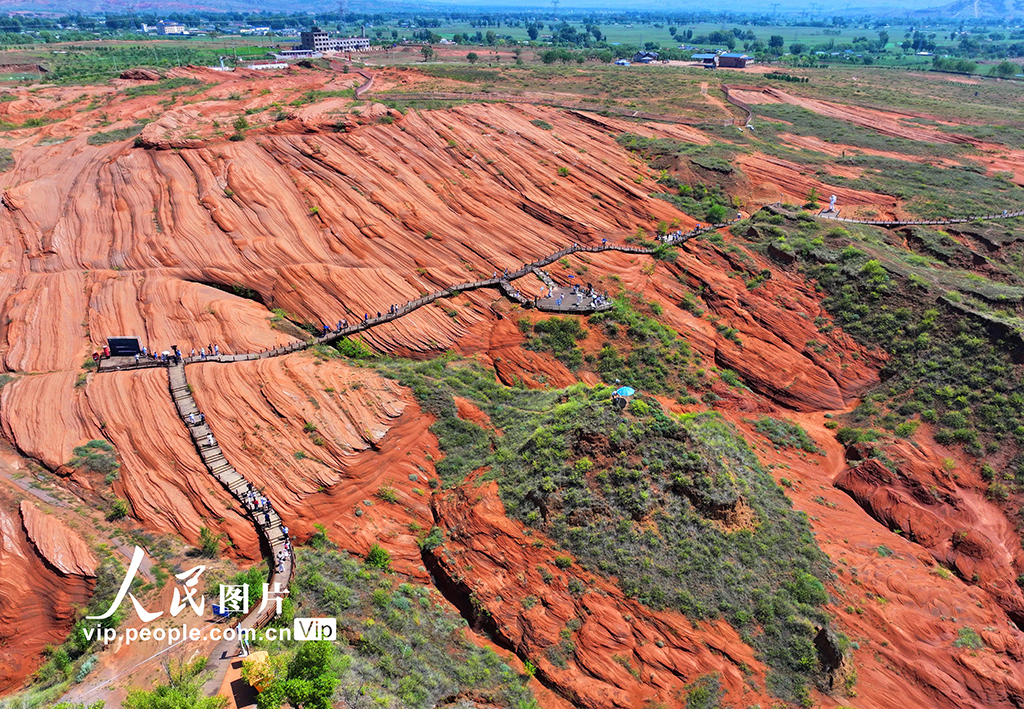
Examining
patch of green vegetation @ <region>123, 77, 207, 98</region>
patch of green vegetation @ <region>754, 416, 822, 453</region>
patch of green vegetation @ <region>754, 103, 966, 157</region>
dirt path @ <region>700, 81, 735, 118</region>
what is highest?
patch of green vegetation @ <region>123, 77, 207, 98</region>

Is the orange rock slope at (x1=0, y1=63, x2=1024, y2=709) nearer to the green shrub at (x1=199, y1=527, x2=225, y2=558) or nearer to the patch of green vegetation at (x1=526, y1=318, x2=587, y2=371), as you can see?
the green shrub at (x1=199, y1=527, x2=225, y2=558)

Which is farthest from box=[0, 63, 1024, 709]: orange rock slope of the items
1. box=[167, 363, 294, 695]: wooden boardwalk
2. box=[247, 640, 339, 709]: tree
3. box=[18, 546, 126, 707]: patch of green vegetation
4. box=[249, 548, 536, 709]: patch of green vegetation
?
box=[247, 640, 339, 709]: tree

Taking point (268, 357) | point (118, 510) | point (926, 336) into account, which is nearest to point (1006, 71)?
point (926, 336)

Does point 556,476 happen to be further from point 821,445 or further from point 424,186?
point 424,186

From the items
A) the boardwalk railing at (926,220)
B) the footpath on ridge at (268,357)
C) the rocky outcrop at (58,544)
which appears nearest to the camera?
the rocky outcrop at (58,544)

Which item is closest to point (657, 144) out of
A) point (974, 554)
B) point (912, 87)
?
point (974, 554)

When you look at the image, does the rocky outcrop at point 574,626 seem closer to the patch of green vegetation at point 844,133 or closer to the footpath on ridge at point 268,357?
the footpath on ridge at point 268,357

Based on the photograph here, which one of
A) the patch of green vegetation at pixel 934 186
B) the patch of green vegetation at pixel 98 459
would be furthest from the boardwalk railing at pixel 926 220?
the patch of green vegetation at pixel 98 459
